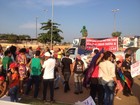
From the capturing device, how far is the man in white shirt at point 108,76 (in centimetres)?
844

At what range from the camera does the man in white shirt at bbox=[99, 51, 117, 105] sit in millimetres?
8438

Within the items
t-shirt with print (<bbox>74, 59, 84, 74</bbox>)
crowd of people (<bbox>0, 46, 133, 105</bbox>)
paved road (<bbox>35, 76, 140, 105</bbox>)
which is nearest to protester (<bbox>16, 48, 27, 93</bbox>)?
crowd of people (<bbox>0, 46, 133, 105</bbox>)

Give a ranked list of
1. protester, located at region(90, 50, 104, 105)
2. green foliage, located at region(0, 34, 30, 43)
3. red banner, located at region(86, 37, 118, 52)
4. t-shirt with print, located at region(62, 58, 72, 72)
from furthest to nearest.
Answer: green foliage, located at region(0, 34, 30, 43) → t-shirt with print, located at region(62, 58, 72, 72) → red banner, located at region(86, 37, 118, 52) → protester, located at region(90, 50, 104, 105)

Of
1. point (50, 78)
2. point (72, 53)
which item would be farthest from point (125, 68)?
point (72, 53)

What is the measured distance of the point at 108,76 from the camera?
8453mm

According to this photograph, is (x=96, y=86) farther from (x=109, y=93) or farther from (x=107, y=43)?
(x=107, y=43)

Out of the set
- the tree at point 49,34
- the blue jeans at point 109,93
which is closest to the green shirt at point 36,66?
the blue jeans at point 109,93

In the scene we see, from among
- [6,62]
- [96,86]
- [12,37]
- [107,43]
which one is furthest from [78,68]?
[12,37]

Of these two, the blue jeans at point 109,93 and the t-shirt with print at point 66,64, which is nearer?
the blue jeans at point 109,93

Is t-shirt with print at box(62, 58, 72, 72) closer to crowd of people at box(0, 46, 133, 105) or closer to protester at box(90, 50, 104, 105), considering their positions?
crowd of people at box(0, 46, 133, 105)

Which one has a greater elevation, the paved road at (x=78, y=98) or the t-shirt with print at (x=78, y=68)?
the t-shirt with print at (x=78, y=68)

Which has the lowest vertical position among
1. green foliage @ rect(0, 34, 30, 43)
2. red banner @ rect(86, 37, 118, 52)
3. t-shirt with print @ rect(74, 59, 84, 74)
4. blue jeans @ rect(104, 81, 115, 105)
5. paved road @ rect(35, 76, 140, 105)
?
paved road @ rect(35, 76, 140, 105)

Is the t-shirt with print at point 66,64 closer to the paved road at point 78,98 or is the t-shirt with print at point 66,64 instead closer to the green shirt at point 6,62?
the paved road at point 78,98

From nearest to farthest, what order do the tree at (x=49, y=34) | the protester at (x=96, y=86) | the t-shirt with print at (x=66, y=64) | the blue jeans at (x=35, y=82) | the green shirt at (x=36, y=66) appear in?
the protester at (x=96, y=86)
the green shirt at (x=36, y=66)
the blue jeans at (x=35, y=82)
the t-shirt with print at (x=66, y=64)
the tree at (x=49, y=34)
